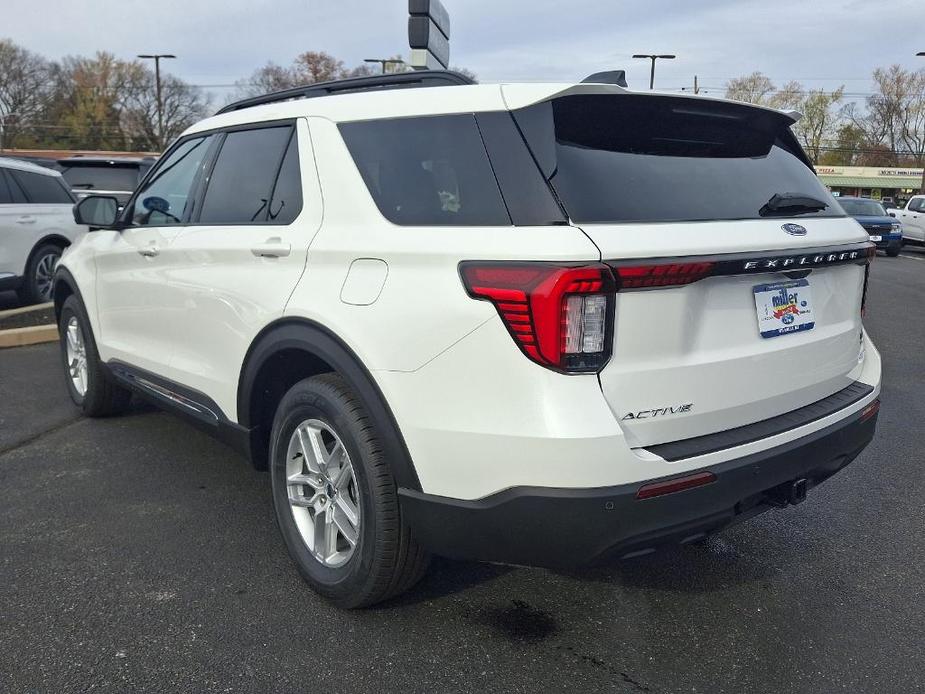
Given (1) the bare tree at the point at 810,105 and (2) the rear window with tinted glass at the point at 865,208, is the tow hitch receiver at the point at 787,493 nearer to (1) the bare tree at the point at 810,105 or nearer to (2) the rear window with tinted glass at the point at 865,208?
(2) the rear window with tinted glass at the point at 865,208

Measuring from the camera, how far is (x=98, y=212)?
4.31 metres

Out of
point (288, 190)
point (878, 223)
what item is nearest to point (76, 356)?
point (288, 190)

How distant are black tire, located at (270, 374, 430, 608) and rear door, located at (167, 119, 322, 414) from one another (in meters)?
0.39

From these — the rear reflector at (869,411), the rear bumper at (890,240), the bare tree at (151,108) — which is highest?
the bare tree at (151,108)

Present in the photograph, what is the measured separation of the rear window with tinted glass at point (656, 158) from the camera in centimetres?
221

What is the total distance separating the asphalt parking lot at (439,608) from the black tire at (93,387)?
32.7 inches

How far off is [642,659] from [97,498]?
266 centimetres

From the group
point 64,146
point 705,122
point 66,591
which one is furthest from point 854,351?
point 64,146

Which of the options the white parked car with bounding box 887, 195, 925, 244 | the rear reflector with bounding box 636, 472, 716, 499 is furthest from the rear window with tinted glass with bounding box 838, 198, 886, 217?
the rear reflector with bounding box 636, 472, 716, 499

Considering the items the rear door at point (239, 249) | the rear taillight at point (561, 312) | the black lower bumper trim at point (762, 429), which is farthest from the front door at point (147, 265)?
the black lower bumper trim at point (762, 429)

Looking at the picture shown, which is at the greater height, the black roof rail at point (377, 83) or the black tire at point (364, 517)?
the black roof rail at point (377, 83)

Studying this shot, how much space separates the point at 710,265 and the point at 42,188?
8950 mm

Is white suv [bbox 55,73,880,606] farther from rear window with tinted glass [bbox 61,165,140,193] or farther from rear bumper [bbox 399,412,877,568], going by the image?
rear window with tinted glass [bbox 61,165,140,193]

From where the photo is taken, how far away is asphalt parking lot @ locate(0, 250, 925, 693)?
238 cm
